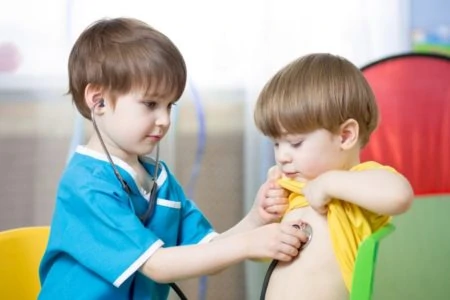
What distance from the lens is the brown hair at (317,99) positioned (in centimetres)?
97

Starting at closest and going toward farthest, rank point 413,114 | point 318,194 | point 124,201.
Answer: point 318,194 < point 124,201 < point 413,114

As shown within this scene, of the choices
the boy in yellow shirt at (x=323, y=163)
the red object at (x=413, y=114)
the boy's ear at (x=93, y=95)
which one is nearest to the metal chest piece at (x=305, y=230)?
the boy in yellow shirt at (x=323, y=163)

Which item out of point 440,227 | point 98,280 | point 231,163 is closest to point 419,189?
point 440,227

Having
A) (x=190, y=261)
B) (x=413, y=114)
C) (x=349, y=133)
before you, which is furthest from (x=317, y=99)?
(x=413, y=114)

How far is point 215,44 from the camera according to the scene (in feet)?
5.24

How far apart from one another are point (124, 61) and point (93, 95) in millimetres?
78

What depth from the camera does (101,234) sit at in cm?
101

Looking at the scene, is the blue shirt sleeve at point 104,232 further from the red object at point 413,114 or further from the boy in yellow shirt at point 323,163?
the red object at point 413,114

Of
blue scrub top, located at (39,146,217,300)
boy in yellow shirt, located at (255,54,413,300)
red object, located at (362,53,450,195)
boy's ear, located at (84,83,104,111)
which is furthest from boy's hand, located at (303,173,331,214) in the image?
red object, located at (362,53,450,195)

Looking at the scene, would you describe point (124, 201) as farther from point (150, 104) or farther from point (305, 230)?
point (305, 230)

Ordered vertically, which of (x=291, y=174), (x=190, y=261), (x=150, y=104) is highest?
(x=150, y=104)

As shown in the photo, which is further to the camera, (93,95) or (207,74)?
(207,74)

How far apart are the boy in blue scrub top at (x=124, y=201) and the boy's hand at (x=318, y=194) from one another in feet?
0.15

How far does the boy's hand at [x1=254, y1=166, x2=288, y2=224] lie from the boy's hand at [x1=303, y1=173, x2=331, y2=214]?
3.7 inches
